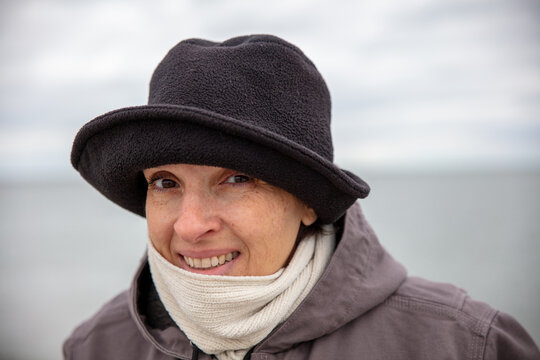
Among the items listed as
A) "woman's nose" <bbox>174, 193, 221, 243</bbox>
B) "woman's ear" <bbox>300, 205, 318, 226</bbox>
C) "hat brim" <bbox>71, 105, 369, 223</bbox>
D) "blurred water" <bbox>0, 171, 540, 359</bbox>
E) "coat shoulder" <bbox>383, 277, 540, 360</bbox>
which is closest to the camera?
"hat brim" <bbox>71, 105, 369, 223</bbox>

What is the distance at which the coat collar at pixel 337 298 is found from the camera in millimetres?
1747

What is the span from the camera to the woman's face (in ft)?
5.41

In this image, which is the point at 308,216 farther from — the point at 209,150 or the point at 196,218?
the point at 209,150

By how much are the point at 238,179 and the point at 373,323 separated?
88cm

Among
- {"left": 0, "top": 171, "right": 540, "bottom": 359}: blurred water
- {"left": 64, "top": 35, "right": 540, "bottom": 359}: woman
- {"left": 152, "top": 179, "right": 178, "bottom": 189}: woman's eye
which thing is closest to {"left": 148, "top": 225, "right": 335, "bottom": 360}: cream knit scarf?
{"left": 64, "top": 35, "right": 540, "bottom": 359}: woman

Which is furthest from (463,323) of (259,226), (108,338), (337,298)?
(108,338)

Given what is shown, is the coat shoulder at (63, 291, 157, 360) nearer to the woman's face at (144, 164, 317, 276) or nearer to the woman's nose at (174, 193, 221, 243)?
the woman's face at (144, 164, 317, 276)

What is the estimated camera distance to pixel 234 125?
1.43 m

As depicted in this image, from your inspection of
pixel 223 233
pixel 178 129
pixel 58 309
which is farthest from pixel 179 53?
pixel 58 309

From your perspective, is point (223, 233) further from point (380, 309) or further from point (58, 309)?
point (58, 309)

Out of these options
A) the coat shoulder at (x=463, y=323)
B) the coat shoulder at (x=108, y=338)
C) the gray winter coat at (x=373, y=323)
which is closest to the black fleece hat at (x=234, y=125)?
the gray winter coat at (x=373, y=323)

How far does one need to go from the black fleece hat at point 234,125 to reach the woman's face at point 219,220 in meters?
0.12

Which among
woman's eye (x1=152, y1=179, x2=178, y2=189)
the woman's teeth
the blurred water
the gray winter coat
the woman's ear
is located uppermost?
woman's eye (x1=152, y1=179, x2=178, y2=189)

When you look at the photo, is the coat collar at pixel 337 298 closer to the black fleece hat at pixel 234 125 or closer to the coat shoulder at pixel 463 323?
the coat shoulder at pixel 463 323
